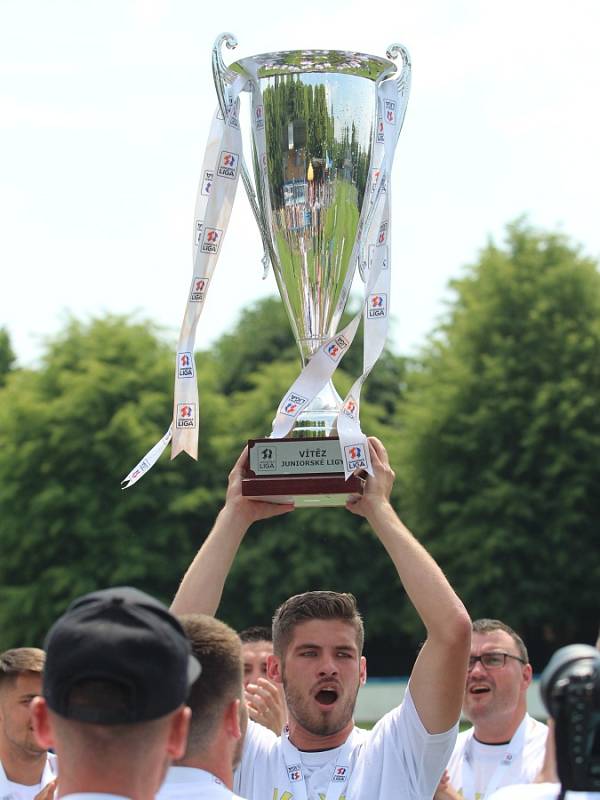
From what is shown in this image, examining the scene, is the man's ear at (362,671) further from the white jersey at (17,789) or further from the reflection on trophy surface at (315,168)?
the white jersey at (17,789)

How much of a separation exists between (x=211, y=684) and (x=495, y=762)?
175 inches

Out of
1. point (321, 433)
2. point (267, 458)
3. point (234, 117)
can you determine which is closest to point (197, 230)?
point (234, 117)

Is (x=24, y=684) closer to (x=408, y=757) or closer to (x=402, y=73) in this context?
(x=408, y=757)

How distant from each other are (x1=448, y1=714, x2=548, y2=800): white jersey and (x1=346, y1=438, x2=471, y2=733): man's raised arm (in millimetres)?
2761

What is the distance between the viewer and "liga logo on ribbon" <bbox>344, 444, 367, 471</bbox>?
5203mm

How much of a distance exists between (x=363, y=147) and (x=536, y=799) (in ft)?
12.0

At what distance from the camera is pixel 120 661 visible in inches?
115

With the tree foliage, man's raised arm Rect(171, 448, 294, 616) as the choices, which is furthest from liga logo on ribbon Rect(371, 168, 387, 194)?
the tree foliage

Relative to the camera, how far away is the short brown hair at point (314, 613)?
17.9ft

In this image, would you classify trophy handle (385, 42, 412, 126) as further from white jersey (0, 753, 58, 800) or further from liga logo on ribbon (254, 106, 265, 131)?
white jersey (0, 753, 58, 800)

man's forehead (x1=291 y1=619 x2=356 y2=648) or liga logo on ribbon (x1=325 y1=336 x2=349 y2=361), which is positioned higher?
liga logo on ribbon (x1=325 y1=336 x2=349 y2=361)

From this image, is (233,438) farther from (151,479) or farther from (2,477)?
(2,477)

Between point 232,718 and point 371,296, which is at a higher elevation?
point 371,296

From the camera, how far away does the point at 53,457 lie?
37688mm
